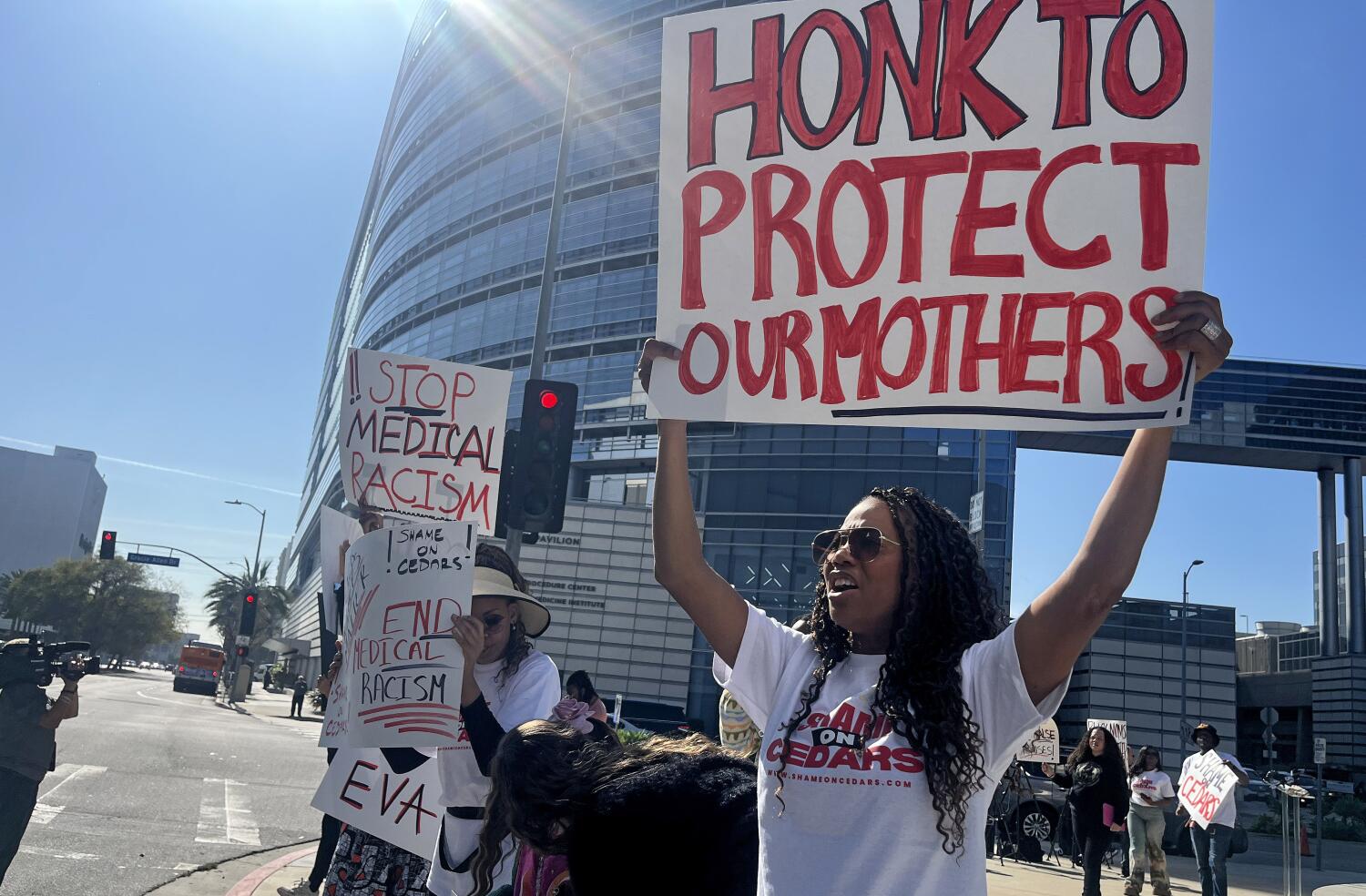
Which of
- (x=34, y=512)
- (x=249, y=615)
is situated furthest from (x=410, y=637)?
(x=34, y=512)

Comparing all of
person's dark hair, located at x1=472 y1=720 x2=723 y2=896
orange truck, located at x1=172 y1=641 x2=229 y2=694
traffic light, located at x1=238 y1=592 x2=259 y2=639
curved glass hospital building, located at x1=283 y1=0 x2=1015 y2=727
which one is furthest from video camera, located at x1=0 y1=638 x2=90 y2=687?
orange truck, located at x1=172 y1=641 x2=229 y2=694

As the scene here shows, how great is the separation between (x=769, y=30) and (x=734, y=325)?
2.57 feet

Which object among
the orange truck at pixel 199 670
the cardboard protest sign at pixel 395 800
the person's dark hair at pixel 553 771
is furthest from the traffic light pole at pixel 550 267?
the orange truck at pixel 199 670

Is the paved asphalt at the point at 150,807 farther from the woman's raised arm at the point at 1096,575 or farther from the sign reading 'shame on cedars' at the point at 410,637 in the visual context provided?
the woman's raised arm at the point at 1096,575

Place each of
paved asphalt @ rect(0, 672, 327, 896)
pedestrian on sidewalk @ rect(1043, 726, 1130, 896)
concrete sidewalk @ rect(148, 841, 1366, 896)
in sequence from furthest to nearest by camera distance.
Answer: pedestrian on sidewalk @ rect(1043, 726, 1130, 896) → paved asphalt @ rect(0, 672, 327, 896) → concrete sidewalk @ rect(148, 841, 1366, 896)

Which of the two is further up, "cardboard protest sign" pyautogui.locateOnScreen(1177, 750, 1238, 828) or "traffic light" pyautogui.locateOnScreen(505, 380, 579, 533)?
"traffic light" pyautogui.locateOnScreen(505, 380, 579, 533)

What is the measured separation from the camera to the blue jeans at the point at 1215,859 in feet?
33.4

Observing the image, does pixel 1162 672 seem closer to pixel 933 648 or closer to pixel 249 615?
pixel 249 615

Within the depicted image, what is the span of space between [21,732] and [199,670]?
51.9 meters

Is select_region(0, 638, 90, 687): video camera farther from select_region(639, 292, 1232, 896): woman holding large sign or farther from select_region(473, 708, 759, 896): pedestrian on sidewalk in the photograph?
select_region(473, 708, 759, 896): pedestrian on sidewalk

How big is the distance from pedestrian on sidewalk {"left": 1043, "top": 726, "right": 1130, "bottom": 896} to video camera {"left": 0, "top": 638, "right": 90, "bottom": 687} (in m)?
8.48

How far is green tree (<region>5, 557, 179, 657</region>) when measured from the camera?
276 feet

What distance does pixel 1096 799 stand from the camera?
10.3m

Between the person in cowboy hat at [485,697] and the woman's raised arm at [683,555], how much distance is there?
117 cm
